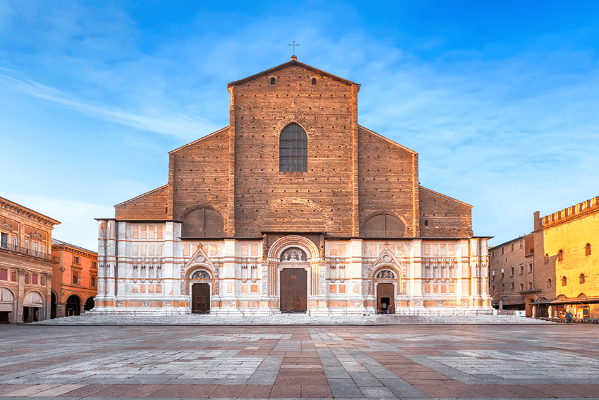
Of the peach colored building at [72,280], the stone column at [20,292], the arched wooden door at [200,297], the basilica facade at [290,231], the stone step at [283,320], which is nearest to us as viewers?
the stone step at [283,320]

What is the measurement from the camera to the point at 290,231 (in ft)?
128

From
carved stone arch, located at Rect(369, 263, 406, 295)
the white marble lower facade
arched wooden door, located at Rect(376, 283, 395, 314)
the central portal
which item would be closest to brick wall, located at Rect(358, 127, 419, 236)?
the white marble lower facade

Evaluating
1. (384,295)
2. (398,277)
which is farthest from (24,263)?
(398,277)

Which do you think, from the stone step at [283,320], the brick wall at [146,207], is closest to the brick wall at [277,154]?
the brick wall at [146,207]

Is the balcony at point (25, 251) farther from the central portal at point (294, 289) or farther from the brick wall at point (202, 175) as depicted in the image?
the central portal at point (294, 289)

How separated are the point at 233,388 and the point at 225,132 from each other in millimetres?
33827

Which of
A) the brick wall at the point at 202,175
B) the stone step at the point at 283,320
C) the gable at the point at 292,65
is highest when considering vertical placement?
the gable at the point at 292,65

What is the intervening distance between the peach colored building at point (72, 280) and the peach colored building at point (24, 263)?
4.08m

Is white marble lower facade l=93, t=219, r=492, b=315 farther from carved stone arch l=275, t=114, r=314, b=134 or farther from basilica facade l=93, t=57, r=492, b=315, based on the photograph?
carved stone arch l=275, t=114, r=314, b=134

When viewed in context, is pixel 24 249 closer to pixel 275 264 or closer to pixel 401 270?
pixel 275 264

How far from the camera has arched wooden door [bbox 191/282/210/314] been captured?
3878 centimetres

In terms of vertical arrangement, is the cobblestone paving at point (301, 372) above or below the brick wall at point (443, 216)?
below

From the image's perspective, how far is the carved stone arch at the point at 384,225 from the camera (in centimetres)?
3978

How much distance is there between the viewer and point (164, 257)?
38438 millimetres
